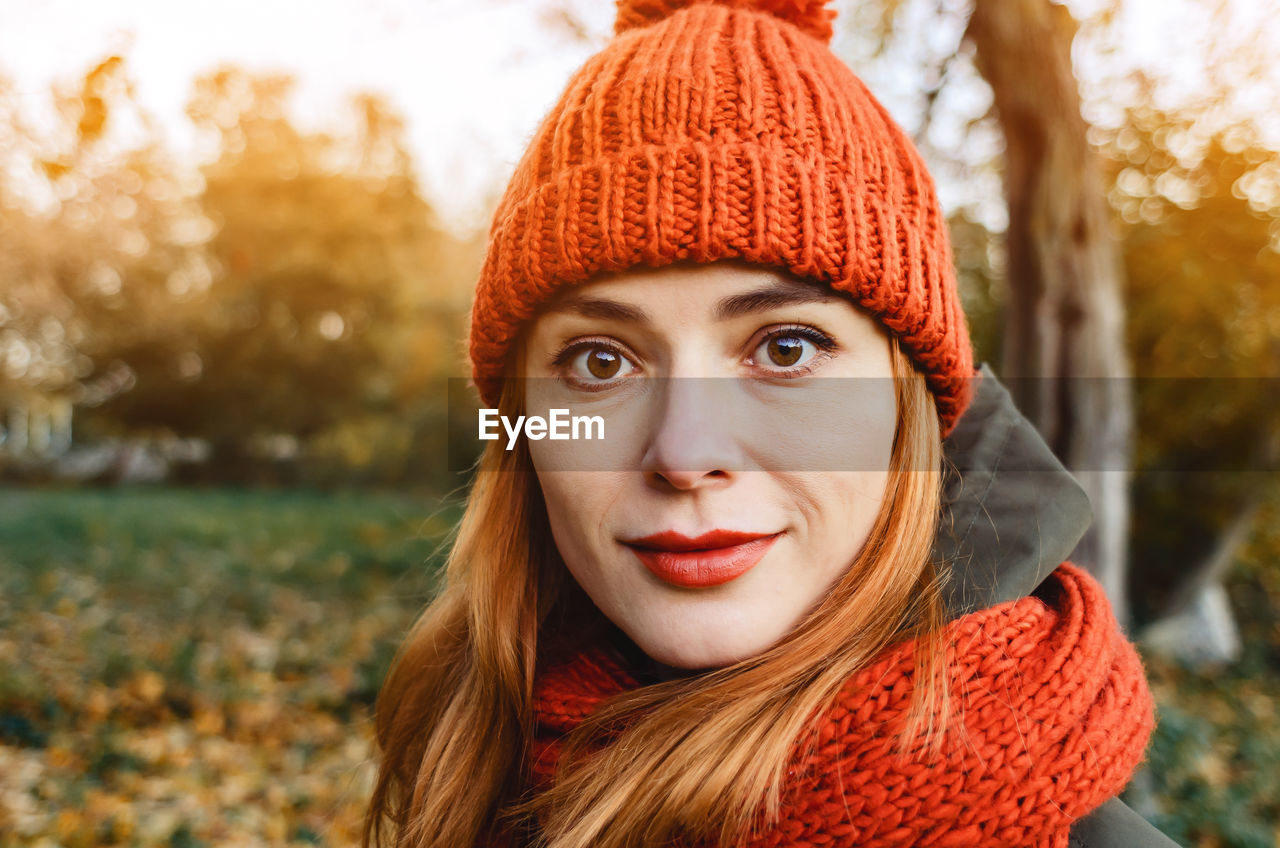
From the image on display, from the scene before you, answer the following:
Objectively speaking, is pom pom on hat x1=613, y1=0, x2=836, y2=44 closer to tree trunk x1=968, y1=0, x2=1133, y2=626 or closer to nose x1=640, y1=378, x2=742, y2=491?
nose x1=640, y1=378, x2=742, y2=491

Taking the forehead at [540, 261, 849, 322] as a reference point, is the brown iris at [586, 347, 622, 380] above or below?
below

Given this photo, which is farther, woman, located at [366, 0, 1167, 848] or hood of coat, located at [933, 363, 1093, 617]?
hood of coat, located at [933, 363, 1093, 617]

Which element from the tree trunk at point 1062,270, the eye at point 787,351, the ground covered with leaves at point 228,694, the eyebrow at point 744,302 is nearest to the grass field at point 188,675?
the ground covered with leaves at point 228,694

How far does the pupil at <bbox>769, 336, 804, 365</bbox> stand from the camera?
147 centimetres

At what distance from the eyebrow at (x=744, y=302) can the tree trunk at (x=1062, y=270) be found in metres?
2.65

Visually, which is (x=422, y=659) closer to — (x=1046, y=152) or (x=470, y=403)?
(x=1046, y=152)

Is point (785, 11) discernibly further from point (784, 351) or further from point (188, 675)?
point (188, 675)

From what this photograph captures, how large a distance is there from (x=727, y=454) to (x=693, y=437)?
7 centimetres

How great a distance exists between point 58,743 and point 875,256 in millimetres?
5633

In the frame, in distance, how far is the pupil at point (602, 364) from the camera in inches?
61.9

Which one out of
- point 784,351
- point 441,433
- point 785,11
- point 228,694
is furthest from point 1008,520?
point 441,433

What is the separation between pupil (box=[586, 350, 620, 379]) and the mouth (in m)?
0.34
